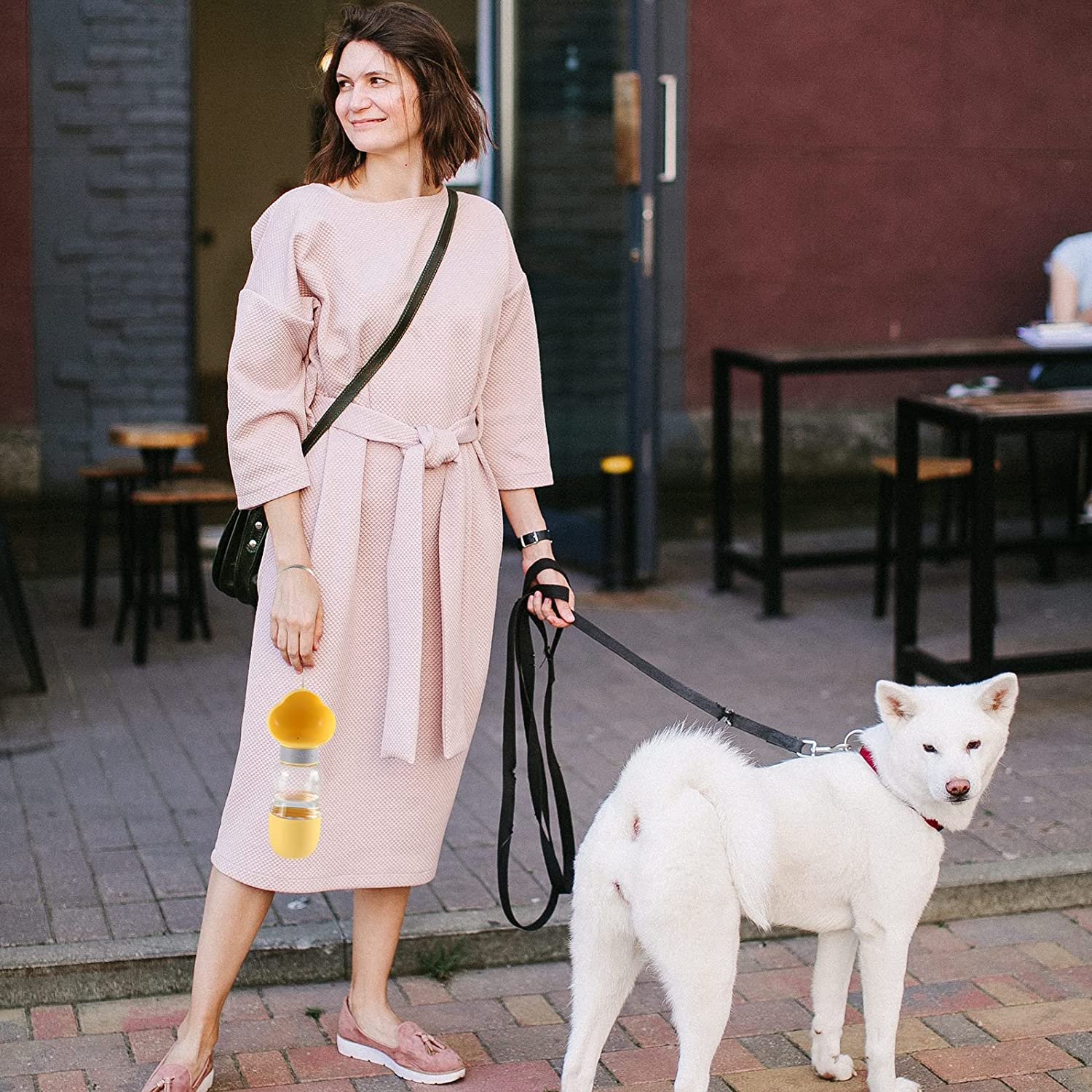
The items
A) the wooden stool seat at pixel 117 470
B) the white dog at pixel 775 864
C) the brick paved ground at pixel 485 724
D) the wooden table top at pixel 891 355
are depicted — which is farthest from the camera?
the wooden table top at pixel 891 355

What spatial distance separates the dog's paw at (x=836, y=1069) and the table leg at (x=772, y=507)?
4.06 metres

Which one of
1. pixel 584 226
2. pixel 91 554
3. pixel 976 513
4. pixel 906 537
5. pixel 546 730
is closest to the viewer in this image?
pixel 546 730

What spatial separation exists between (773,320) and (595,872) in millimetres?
6620

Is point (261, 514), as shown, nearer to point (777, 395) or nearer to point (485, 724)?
point (485, 724)

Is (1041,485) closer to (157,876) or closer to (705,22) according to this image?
(705,22)

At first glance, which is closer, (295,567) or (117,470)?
(295,567)

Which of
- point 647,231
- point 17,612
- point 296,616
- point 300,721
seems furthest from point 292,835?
point 647,231

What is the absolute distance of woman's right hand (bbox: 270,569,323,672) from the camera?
3.47 meters

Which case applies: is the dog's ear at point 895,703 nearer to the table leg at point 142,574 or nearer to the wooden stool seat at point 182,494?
the wooden stool seat at point 182,494

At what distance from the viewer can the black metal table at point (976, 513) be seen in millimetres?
6004

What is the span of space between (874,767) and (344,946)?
1437 millimetres

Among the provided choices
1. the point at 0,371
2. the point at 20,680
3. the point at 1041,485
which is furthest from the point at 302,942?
the point at 1041,485

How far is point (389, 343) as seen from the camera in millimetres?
3488

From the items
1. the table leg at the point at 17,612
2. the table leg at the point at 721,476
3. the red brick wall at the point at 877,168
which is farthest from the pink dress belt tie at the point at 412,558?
the red brick wall at the point at 877,168
